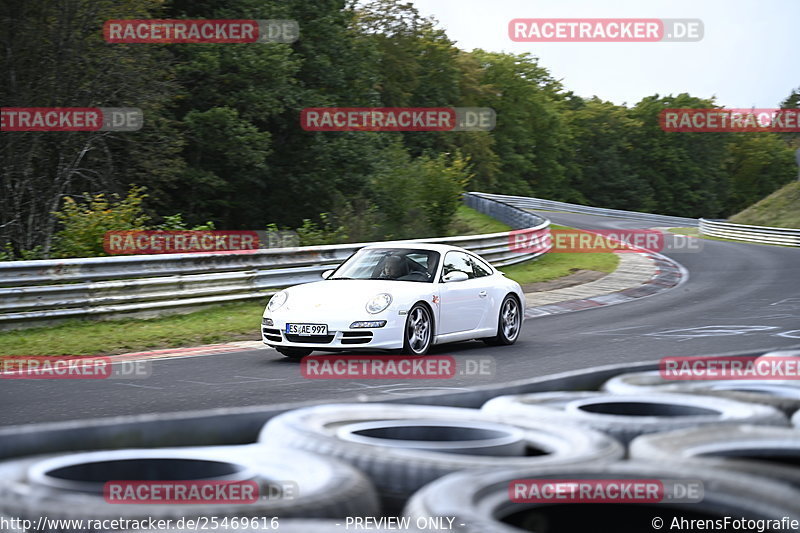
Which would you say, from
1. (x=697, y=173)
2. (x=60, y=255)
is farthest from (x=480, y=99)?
(x=60, y=255)

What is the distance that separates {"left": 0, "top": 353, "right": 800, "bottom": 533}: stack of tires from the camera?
2.83 meters

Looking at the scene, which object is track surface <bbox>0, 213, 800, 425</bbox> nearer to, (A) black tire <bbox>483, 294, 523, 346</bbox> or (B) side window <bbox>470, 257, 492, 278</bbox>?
(A) black tire <bbox>483, 294, 523, 346</bbox>

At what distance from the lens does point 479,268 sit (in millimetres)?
13219

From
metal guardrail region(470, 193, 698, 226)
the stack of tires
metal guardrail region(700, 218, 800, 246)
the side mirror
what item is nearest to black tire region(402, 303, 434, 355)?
the side mirror

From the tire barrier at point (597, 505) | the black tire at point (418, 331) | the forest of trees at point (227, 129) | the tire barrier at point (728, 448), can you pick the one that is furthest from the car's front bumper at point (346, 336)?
the forest of trees at point (227, 129)

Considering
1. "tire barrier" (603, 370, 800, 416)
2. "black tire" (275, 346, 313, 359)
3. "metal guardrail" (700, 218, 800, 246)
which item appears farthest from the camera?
"metal guardrail" (700, 218, 800, 246)

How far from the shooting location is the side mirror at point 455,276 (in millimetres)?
12273

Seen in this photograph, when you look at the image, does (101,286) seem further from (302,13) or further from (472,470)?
(302,13)

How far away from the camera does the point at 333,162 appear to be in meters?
41.5

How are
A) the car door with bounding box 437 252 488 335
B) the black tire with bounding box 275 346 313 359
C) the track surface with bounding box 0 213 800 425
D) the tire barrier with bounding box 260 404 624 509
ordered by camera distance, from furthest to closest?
the car door with bounding box 437 252 488 335, the black tire with bounding box 275 346 313 359, the track surface with bounding box 0 213 800 425, the tire barrier with bounding box 260 404 624 509

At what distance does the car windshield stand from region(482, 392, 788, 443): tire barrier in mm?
7115

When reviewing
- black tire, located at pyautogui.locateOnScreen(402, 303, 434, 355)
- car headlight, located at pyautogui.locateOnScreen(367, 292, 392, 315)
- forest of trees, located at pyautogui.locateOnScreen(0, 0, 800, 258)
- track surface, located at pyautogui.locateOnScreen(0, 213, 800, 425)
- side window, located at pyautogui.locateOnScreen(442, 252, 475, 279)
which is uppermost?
forest of trees, located at pyautogui.locateOnScreen(0, 0, 800, 258)

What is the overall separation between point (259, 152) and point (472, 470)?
35290mm

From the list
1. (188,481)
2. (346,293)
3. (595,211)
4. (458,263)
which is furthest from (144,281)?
(595,211)
